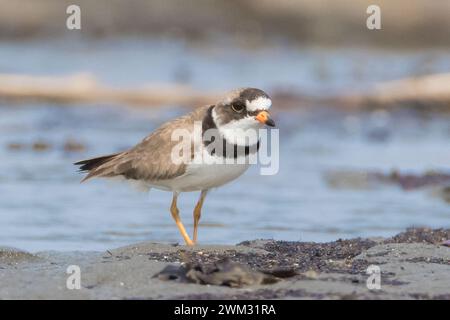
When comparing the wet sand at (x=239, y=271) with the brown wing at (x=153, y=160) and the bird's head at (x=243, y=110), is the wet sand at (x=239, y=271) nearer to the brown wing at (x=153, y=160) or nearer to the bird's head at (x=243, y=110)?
the brown wing at (x=153, y=160)

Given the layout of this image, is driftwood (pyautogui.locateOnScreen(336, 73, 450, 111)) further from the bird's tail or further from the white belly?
the white belly

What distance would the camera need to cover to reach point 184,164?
23.5 feet

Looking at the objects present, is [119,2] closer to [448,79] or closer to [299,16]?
[299,16]

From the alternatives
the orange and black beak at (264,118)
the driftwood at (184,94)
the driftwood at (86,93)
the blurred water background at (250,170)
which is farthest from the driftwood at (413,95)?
the orange and black beak at (264,118)

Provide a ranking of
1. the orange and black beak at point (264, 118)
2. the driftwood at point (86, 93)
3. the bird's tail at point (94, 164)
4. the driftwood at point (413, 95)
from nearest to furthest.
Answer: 1. the orange and black beak at point (264, 118)
2. the bird's tail at point (94, 164)
3. the driftwood at point (413, 95)
4. the driftwood at point (86, 93)

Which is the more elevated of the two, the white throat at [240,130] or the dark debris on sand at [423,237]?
the white throat at [240,130]

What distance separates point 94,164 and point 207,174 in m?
1.11

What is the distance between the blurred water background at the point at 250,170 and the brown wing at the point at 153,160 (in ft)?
1.03

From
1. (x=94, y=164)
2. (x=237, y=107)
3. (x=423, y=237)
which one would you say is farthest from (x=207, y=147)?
(x=423, y=237)

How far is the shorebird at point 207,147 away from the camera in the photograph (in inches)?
281

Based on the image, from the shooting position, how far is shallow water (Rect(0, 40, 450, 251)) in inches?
345
